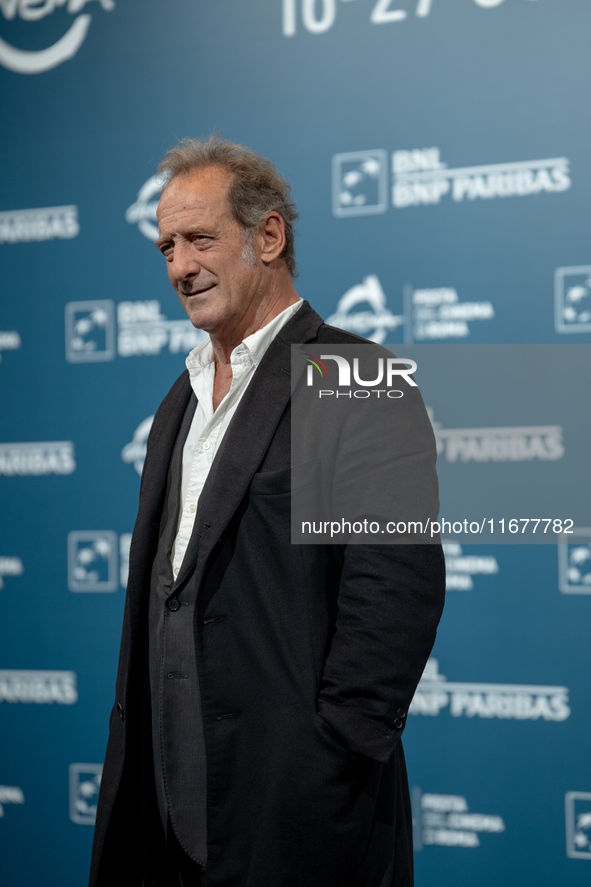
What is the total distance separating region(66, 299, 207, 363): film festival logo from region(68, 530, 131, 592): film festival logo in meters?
0.63

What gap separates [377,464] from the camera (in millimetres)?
1323

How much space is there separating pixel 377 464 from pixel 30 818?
7.50 feet

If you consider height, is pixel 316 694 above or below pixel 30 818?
above

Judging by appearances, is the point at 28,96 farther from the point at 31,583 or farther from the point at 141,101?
the point at 31,583

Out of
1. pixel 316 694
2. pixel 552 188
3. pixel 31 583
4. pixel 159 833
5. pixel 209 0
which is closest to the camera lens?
pixel 316 694

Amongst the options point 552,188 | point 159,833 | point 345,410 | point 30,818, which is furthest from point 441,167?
point 30,818

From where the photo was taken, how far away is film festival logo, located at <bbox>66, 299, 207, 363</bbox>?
2684 mm

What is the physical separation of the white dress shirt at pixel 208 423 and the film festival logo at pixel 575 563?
1.18 meters

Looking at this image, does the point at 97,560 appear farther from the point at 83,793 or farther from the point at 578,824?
the point at 578,824

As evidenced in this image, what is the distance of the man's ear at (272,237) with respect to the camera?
161 cm

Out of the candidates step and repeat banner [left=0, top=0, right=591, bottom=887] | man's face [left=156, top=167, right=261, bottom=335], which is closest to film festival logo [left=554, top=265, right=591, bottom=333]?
step and repeat banner [left=0, top=0, right=591, bottom=887]

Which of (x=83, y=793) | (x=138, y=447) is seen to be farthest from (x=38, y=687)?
(x=138, y=447)

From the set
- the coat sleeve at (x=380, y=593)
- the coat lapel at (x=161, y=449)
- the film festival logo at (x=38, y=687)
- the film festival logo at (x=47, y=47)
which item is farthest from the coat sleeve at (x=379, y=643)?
the film festival logo at (x=47, y=47)

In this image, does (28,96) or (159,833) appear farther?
(28,96)
